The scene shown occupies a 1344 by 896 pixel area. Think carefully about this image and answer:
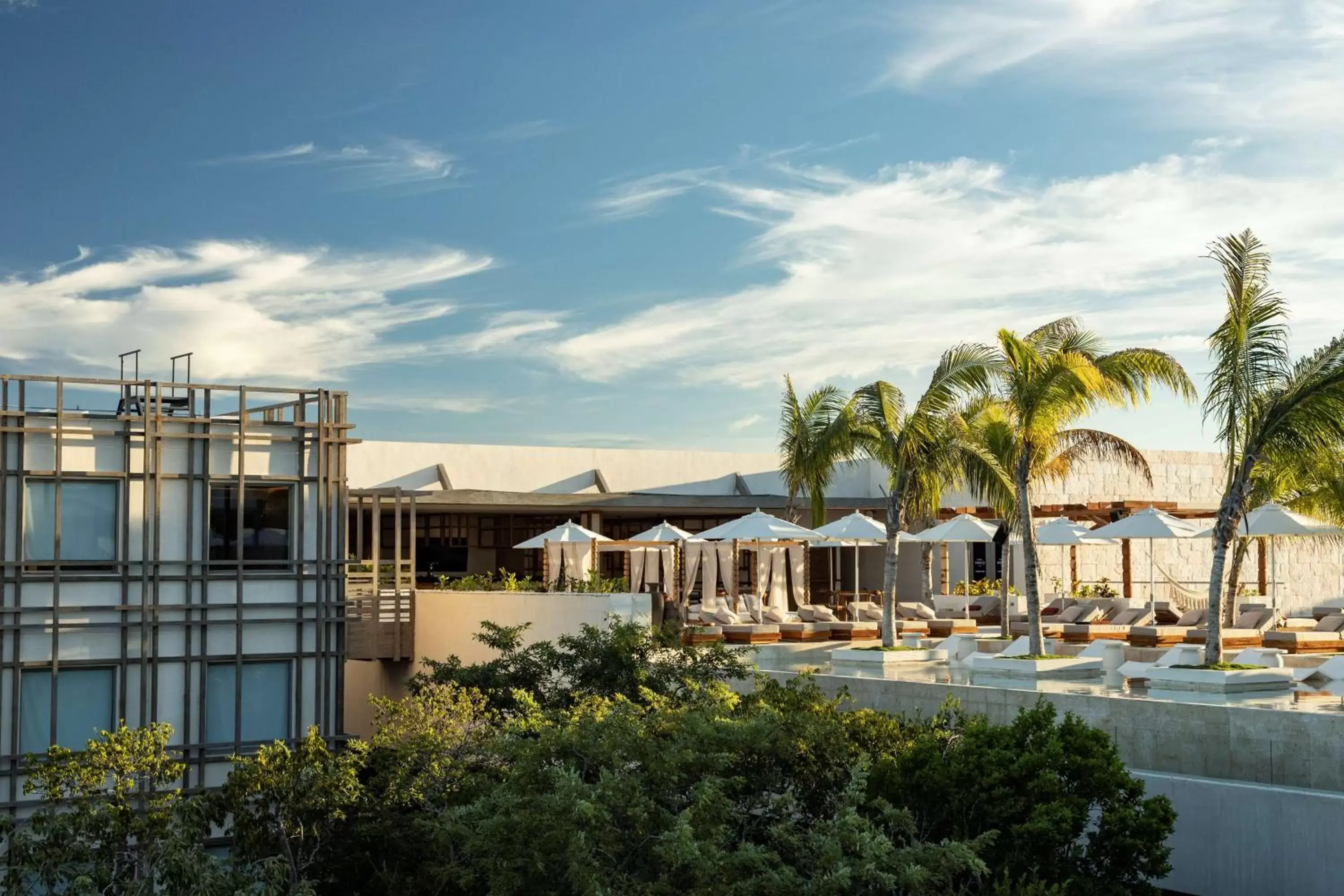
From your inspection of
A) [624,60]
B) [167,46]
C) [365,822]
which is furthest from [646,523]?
[365,822]

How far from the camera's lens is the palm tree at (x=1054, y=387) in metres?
18.4

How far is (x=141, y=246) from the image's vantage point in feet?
107

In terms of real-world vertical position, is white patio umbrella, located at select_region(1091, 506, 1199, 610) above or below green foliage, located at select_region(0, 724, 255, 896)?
above

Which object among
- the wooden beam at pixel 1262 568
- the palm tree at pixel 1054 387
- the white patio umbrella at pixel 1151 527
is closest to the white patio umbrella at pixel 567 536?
the palm tree at pixel 1054 387

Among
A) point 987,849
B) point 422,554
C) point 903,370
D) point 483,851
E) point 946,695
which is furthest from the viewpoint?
point 422,554

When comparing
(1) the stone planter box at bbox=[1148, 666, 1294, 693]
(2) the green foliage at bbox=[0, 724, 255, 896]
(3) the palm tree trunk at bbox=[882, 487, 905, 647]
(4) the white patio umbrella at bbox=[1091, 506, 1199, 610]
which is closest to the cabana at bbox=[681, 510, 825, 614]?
(3) the palm tree trunk at bbox=[882, 487, 905, 647]

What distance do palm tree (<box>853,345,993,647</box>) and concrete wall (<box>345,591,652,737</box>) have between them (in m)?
4.35

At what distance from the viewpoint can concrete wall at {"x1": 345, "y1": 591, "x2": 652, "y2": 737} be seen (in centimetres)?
2102

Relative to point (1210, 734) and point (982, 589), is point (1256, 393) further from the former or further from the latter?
point (982, 589)

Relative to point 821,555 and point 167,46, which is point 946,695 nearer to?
point 821,555

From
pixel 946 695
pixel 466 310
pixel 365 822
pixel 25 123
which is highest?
pixel 25 123

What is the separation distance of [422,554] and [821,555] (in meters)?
10.8

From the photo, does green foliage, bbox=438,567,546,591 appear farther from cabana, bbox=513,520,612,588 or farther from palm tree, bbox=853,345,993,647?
palm tree, bbox=853,345,993,647

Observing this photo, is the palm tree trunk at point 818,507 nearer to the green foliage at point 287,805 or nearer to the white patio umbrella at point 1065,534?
the white patio umbrella at point 1065,534
